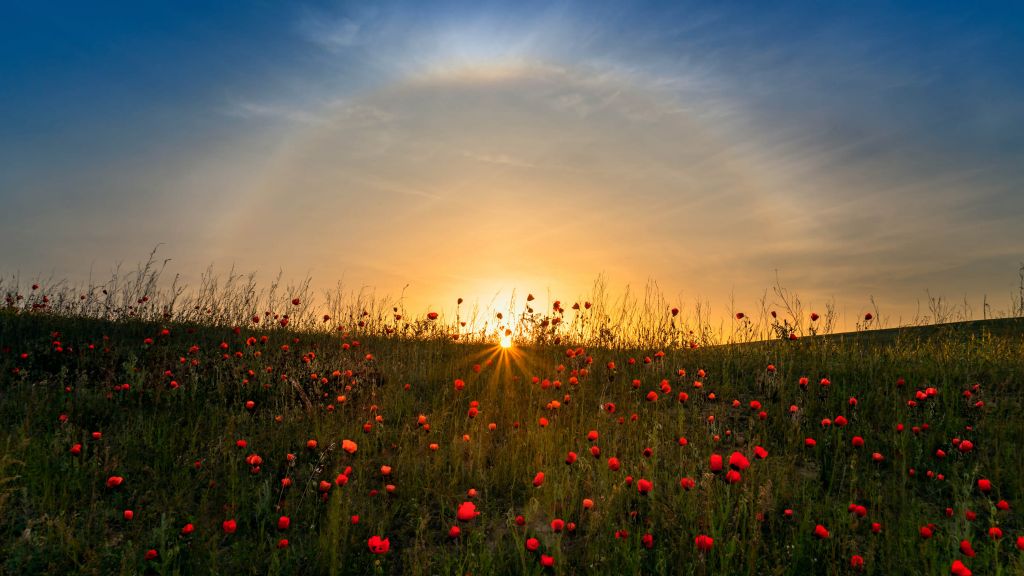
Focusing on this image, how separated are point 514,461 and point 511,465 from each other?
4 centimetres

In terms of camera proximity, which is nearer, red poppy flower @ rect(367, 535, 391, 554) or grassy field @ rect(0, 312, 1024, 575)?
red poppy flower @ rect(367, 535, 391, 554)

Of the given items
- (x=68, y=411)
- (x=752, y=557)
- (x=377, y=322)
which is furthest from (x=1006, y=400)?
(x=68, y=411)

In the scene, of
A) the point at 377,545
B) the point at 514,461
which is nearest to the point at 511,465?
the point at 514,461

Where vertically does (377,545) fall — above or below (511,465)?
below

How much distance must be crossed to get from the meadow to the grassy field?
0.09 ft

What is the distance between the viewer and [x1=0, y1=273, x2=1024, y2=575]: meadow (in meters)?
3.94

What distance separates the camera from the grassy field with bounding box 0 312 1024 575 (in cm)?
393

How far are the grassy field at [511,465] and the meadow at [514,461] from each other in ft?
0.09

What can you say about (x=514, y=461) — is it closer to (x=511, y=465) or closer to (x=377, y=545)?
(x=511, y=465)

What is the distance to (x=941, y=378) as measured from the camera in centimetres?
699

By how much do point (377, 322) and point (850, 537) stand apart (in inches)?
331

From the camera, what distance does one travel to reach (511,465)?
519cm

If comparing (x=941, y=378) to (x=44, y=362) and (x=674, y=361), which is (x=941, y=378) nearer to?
(x=674, y=361)

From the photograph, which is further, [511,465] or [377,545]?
[511,465]
